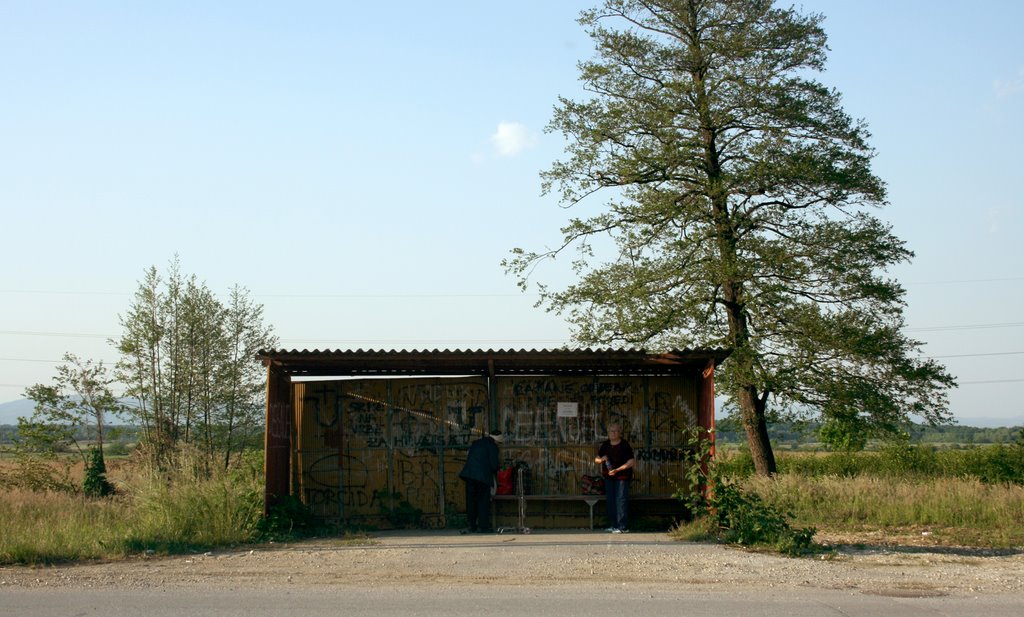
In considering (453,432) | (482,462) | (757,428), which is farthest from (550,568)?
(757,428)

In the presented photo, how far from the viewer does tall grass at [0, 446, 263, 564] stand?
1282 centimetres

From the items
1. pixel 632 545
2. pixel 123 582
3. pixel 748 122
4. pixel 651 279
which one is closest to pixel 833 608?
pixel 632 545

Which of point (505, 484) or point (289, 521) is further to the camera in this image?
point (505, 484)

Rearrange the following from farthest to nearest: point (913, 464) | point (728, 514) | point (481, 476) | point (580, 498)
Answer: point (913, 464)
point (580, 498)
point (481, 476)
point (728, 514)

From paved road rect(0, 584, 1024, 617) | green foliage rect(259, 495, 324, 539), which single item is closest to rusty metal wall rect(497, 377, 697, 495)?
green foliage rect(259, 495, 324, 539)

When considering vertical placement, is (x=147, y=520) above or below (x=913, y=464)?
above

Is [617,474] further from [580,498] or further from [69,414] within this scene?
[69,414]

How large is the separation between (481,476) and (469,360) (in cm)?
186

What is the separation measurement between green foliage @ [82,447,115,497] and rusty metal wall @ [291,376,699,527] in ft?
31.8

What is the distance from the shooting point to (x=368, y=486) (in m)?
16.0

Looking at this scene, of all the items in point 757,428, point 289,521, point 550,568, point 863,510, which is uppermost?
point 757,428

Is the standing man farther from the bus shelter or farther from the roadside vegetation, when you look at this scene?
the roadside vegetation

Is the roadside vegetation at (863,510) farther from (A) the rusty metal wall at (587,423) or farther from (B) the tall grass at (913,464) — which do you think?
(A) the rusty metal wall at (587,423)

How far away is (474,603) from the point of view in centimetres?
931
